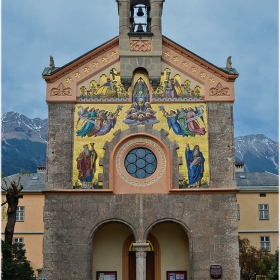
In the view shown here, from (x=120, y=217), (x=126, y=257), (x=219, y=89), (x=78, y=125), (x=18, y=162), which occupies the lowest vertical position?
(x=126, y=257)

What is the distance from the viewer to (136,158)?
27.0 meters

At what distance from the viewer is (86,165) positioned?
2661cm

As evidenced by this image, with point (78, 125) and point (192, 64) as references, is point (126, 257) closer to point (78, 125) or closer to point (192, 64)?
point (78, 125)

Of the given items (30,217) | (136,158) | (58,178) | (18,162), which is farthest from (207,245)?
(18,162)

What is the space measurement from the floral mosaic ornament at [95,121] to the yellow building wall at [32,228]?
61.9 ft

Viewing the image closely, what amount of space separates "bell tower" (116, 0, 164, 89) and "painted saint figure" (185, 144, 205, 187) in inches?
164

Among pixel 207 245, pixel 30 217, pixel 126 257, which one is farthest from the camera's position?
pixel 30 217

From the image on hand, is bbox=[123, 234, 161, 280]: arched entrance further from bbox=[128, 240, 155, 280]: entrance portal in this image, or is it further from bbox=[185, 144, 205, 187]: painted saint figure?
bbox=[185, 144, 205, 187]: painted saint figure

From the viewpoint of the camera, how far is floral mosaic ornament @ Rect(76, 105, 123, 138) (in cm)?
2711

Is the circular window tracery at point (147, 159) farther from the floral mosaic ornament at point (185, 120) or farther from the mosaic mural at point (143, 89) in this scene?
the mosaic mural at point (143, 89)

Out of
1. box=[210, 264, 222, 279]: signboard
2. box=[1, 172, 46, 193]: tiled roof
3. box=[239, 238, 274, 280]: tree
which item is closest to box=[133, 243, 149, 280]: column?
box=[210, 264, 222, 279]: signboard

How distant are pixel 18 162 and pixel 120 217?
501 ft

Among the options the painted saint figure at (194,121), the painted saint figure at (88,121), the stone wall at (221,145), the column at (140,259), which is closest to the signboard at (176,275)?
the column at (140,259)

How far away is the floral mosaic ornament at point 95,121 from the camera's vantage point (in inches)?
1067
